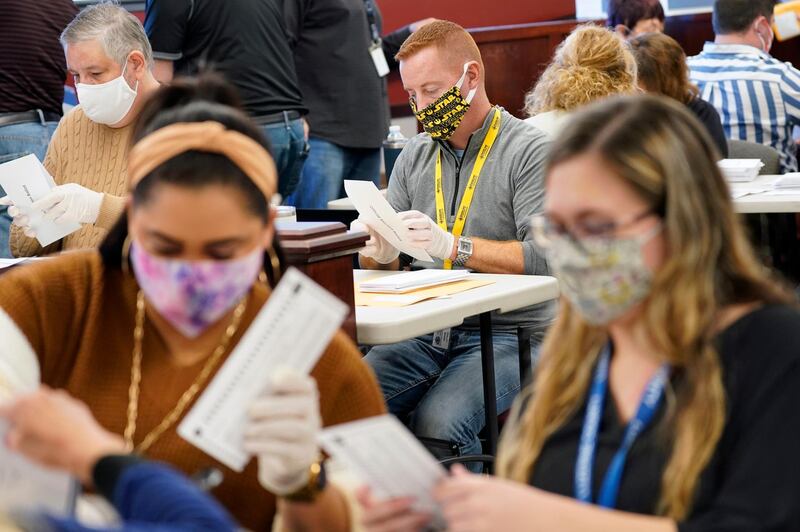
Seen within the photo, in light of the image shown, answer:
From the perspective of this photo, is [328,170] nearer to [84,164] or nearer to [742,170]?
[84,164]

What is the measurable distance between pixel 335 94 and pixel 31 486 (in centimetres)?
441

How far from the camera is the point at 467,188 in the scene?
3.59 meters

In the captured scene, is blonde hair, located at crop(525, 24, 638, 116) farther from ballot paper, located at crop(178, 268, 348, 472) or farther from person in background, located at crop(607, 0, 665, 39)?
ballot paper, located at crop(178, 268, 348, 472)

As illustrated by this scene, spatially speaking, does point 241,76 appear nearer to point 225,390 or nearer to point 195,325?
point 195,325

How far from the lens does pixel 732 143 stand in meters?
5.36

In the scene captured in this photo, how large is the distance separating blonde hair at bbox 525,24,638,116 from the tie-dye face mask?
8.47 feet

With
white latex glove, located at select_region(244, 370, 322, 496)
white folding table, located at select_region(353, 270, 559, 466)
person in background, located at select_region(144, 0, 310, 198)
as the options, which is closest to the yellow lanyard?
white folding table, located at select_region(353, 270, 559, 466)

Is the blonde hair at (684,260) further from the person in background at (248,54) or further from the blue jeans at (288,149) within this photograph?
the blue jeans at (288,149)

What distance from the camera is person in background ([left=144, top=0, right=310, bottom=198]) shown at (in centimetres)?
471

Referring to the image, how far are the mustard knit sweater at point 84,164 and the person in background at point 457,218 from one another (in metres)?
0.91

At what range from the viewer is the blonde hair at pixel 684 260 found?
1416mm

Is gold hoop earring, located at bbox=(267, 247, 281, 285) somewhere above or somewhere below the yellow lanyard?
above

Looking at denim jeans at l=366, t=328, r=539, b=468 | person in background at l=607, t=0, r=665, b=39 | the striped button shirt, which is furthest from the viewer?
person in background at l=607, t=0, r=665, b=39

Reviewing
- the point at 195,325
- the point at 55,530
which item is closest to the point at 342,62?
the point at 195,325
